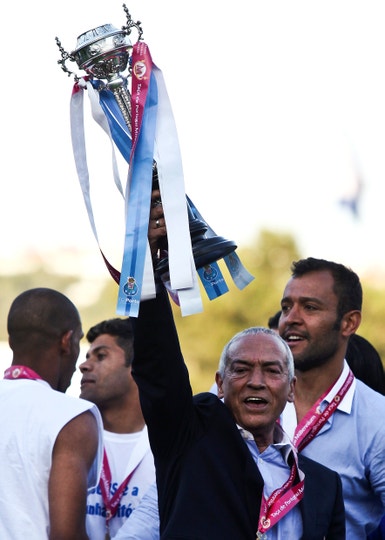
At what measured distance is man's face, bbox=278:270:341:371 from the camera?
17.5ft

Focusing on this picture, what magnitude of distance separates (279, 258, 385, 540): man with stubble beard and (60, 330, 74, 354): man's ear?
1071 millimetres

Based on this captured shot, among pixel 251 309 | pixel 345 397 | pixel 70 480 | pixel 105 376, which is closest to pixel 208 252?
pixel 70 480

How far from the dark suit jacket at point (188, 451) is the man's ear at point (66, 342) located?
4.25 ft

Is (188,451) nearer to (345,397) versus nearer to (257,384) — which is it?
(257,384)

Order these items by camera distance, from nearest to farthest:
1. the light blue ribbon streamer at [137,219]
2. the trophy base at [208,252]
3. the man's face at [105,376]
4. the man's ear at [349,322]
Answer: the light blue ribbon streamer at [137,219]
the trophy base at [208,252]
the man's ear at [349,322]
the man's face at [105,376]

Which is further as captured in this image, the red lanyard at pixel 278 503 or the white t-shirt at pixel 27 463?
the white t-shirt at pixel 27 463

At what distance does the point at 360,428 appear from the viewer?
5.05 m

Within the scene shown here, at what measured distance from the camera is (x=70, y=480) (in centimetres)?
443

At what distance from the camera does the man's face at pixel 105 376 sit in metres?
6.47

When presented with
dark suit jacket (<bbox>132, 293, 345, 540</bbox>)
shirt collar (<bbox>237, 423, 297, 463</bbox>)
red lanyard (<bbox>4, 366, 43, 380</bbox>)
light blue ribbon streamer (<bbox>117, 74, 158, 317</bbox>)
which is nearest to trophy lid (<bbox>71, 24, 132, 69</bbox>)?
light blue ribbon streamer (<bbox>117, 74, 158, 317</bbox>)

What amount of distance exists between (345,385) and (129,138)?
2.02 metres

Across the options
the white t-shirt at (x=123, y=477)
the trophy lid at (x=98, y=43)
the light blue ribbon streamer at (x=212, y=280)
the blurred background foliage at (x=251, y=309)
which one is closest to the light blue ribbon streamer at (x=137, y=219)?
the trophy lid at (x=98, y=43)

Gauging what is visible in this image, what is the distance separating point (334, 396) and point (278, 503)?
4.72 ft

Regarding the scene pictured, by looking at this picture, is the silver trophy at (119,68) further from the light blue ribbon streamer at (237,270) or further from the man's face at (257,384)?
the man's face at (257,384)
